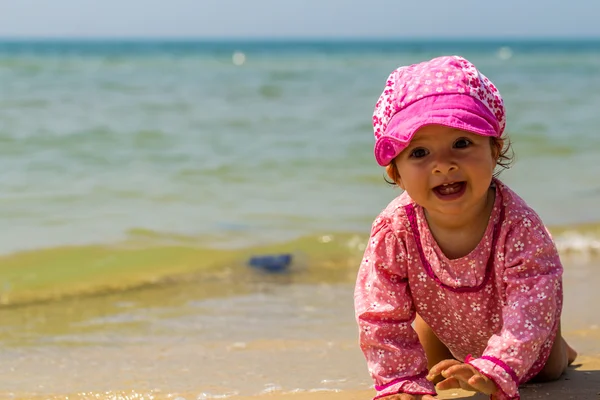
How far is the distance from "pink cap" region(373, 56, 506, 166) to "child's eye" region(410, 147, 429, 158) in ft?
0.14

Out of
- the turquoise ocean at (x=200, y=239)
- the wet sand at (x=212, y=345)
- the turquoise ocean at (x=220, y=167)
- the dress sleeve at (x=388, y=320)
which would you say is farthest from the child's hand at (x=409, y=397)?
the turquoise ocean at (x=220, y=167)

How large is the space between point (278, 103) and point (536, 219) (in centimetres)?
1084

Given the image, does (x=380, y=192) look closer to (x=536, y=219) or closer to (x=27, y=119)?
(x=536, y=219)

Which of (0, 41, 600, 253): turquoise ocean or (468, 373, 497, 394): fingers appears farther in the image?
(0, 41, 600, 253): turquoise ocean

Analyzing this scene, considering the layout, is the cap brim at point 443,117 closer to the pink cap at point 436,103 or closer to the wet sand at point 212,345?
the pink cap at point 436,103

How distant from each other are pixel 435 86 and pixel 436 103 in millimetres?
50

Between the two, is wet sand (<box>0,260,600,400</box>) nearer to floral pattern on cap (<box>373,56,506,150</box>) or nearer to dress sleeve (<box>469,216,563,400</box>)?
dress sleeve (<box>469,216,563,400</box>)

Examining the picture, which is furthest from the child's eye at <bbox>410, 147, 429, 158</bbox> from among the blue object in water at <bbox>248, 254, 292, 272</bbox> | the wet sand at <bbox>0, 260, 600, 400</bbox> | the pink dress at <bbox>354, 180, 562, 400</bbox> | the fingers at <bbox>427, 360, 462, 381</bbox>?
the blue object in water at <bbox>248, 254, 292, 272</bbox>

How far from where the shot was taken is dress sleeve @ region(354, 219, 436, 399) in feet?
7.63

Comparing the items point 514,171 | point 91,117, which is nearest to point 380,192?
point 514,171

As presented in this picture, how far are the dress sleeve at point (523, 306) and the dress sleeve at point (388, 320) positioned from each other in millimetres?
218

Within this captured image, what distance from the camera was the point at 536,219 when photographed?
2322 mm

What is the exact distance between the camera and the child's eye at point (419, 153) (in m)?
2.25

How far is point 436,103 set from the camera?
7.16 ft
